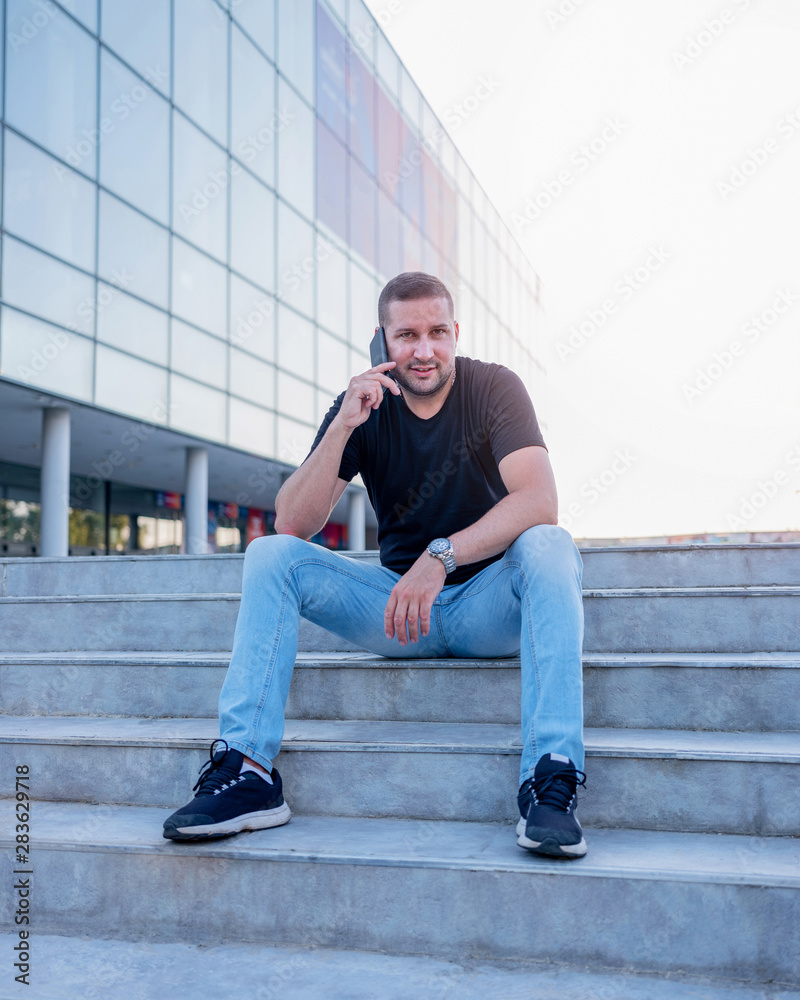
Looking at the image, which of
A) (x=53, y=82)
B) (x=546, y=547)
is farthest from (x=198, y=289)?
(x=546, y=547)

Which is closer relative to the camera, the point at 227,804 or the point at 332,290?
the point at 227,804

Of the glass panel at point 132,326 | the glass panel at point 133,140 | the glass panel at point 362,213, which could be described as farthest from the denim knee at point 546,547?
the glass panel at point 362,213

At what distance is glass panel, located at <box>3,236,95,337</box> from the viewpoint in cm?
1103

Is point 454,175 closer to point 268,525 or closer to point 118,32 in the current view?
point 268,525

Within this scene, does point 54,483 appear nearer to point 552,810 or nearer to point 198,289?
point 198,289

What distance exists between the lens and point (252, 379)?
1616cm

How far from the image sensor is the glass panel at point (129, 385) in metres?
12.6

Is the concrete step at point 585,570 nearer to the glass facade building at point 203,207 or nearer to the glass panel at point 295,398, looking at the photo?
the glass facade building at point 203,207

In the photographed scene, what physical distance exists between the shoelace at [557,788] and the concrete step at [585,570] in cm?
180

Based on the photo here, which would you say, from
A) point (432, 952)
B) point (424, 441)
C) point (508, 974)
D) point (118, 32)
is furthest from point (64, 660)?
point (118, 32)

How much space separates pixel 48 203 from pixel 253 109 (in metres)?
6.13

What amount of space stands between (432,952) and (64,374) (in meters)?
11.6

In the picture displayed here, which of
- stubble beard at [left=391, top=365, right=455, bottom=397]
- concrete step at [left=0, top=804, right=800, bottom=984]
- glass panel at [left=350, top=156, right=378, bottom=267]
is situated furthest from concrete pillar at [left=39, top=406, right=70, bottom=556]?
concrete step at [left=0, top=804, right=800, bottom=984]

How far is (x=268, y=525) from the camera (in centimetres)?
2433
